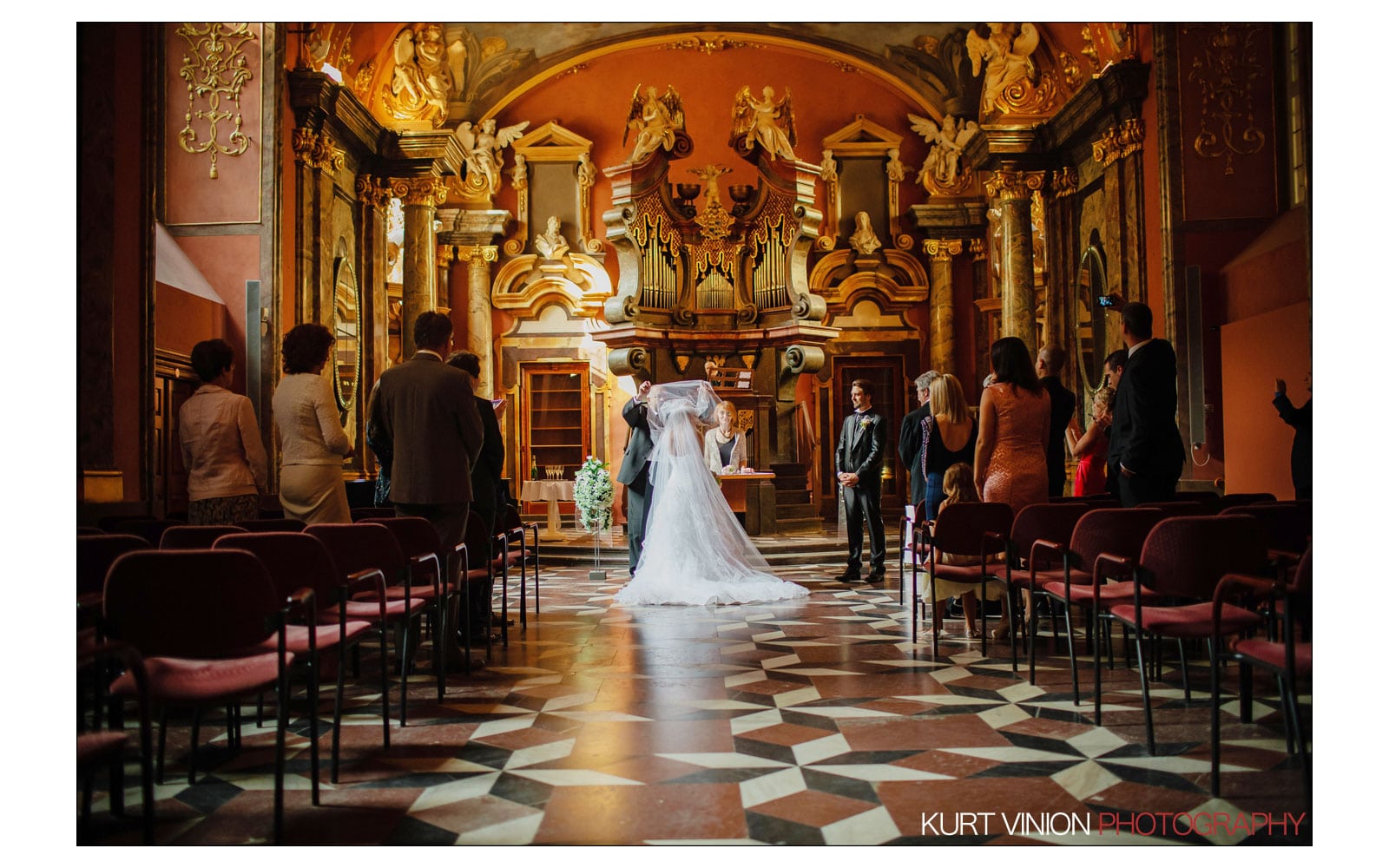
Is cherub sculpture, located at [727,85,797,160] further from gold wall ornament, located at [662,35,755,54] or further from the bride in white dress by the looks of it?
the bride in white dress

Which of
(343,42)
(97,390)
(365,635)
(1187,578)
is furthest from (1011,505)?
(343,42)

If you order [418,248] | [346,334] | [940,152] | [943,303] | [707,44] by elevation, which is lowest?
[346,334]

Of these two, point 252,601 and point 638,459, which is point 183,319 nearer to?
point 638,459

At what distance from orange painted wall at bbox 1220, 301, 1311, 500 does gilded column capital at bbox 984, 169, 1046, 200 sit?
4003 millimetres

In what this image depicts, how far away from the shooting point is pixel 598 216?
16.0 m

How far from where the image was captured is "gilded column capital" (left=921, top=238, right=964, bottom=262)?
15719mm

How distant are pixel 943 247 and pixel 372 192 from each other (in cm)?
811

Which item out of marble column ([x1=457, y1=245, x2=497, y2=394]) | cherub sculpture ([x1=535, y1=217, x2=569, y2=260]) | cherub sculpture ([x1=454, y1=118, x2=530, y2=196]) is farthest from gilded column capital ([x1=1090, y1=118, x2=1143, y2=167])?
marble column ([x1=457, y1=245, x2=497, y2=394])

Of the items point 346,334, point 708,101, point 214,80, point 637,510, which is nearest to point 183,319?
point 214,80

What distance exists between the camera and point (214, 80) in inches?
345

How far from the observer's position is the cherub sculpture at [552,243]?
15.8 meters

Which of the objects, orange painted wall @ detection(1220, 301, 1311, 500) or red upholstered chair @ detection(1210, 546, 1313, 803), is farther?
orange painted wall @ detection(1220, 301, 1311, 500)

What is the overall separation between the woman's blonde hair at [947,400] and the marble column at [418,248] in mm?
7729

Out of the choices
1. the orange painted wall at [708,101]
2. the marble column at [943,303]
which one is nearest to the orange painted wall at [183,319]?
the orange painted wall at [708,101]
